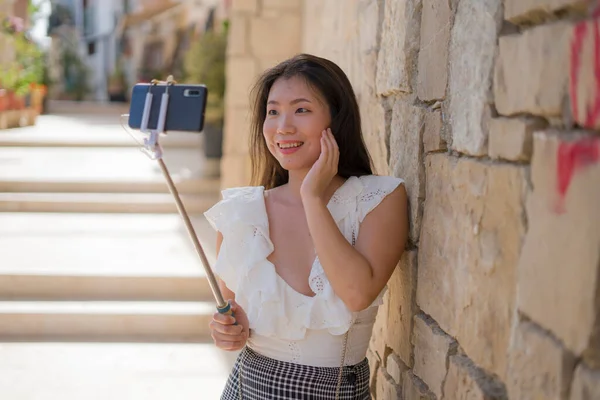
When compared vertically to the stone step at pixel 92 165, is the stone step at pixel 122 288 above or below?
below

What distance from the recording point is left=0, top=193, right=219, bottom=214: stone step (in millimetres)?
6020

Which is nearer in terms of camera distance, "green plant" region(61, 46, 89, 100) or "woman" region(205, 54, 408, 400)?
"woman" region(205, 54, 408, 400)

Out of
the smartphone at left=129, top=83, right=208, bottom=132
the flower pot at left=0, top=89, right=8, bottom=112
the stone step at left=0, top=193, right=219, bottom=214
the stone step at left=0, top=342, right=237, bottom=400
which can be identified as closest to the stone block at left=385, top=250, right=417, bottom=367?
the smartphone at left=129, top=83, right=208, bottom=132

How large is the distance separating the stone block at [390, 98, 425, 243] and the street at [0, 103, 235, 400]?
178 centimetres

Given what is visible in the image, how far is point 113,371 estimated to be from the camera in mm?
3592

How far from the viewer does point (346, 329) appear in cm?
167

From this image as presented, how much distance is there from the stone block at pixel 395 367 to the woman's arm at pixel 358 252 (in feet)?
1.17

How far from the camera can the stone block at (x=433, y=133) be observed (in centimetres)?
164

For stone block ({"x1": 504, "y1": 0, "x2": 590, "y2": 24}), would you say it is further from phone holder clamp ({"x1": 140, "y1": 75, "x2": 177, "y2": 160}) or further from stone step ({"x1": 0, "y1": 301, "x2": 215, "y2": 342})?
stone step ({"x1": 0, "y1": 301, "x2": 215, "y2": 342})

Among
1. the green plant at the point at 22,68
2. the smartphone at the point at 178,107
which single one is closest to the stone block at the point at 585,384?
the smartphone at the point at 178,107

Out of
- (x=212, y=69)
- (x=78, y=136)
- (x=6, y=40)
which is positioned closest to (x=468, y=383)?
(x=212, y=69)

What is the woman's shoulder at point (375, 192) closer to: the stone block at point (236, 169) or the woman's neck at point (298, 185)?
the woman's neck at point (298, 185)

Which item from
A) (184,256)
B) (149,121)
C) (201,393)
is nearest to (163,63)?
(184,256)

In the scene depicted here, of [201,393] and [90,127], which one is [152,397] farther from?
[90,127]
